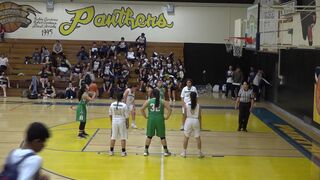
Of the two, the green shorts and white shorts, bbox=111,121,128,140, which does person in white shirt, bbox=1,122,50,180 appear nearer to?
white shorts, bbox=111,121,128,140

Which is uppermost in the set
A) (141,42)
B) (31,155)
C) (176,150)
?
(141,42)

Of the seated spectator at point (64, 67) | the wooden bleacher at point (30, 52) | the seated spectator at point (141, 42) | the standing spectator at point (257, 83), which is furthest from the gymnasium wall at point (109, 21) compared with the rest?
the standing spectator at point (257, 83)

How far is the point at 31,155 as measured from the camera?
3.88 m

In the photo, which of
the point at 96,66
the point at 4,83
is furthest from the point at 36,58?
the point at 96,66

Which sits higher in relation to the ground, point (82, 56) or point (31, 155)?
point (82, 56)

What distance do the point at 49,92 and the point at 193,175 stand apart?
1758cm

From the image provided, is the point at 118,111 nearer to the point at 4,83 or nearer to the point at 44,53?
the point at 4,83

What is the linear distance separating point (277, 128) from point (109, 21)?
1789 centimetres

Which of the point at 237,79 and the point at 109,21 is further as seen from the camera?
the point at 109,21

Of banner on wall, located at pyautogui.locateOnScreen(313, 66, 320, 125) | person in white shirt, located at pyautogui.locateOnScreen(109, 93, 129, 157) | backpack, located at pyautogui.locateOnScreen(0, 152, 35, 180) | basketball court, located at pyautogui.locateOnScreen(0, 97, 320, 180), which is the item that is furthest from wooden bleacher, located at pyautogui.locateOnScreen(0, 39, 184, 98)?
backpack, located at pyautogui.locateOnScreen(0, 152, 35, 180)

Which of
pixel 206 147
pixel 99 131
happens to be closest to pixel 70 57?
pixel 99 131

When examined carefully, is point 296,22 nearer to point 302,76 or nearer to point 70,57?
point 302,76

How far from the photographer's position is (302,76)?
20438 mm

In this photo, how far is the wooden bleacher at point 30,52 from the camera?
96.0ft
